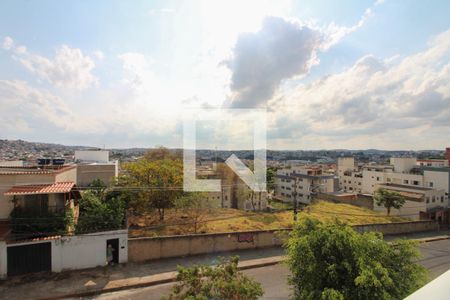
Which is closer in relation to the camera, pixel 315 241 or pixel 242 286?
pixel 242 286

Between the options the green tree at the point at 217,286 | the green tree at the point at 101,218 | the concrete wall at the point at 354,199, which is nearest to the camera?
the green tree at the point at 217,286

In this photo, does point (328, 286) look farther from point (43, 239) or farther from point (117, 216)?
point (43, 239)

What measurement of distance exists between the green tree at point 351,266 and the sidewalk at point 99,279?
219 inches

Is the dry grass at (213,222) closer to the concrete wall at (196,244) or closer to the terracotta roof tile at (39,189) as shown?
the concrete wall at (196,244)

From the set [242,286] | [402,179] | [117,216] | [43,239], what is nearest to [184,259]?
[117,216]

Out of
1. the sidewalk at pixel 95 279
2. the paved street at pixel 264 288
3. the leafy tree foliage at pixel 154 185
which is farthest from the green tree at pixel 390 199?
the leafy tree foliage at pixel 154 185

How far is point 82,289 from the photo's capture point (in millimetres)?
9656

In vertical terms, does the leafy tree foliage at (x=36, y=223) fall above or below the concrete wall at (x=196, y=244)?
above

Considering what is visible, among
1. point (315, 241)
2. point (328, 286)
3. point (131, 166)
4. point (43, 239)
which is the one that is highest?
point (131, 166)

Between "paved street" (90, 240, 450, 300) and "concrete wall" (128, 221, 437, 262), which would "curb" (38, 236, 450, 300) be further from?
"concrete wall" (128, 221, 437, 262)

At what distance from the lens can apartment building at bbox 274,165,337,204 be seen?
38.8 m

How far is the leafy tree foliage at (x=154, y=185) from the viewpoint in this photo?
1500 centimetres

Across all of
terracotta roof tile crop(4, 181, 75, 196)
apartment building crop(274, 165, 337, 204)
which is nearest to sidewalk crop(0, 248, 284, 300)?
terracotta roof tile crop(4, 181, 75, 196)

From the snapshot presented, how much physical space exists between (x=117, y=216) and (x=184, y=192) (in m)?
4.45
